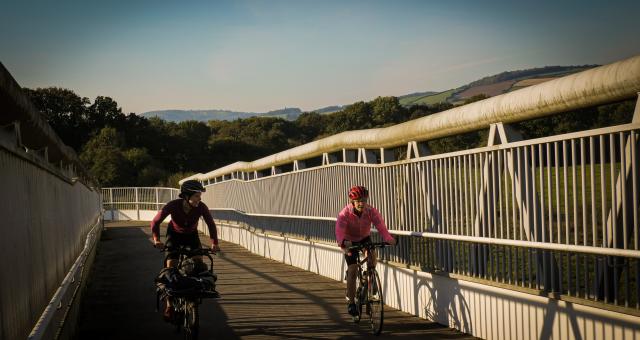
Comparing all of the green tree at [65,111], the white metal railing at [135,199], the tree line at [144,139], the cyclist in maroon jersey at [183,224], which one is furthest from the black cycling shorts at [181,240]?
the green tree at [65,111]

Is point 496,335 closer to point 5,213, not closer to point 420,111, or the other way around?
point 5,213

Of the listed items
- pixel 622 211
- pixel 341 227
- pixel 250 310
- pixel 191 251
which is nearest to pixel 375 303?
pixel 341 227

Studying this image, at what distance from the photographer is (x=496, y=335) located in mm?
9844

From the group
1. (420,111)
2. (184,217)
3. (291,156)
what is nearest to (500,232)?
(184,217)

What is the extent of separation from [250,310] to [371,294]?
2.75 meters

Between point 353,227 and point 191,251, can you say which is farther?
point 353,227

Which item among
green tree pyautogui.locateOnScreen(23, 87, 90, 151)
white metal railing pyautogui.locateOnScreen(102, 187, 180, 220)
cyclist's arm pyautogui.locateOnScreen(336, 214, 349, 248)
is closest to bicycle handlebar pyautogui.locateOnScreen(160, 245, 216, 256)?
cyclist's arm pyautogui.locateOnScreen(336, 214, 349, 248)

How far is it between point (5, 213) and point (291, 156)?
14003 mm

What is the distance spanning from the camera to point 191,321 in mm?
10000

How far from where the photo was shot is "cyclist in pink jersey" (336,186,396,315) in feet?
38.4

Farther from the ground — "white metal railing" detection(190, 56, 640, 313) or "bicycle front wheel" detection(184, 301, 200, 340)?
"white metal railing" detection(190, 56, 640, 313)

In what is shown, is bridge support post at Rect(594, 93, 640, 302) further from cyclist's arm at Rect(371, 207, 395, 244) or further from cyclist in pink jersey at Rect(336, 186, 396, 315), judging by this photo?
cyclist in pink jersey at Rect(336, 186, 396, 315)

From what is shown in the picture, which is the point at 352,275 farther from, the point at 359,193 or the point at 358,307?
the point at 359,193

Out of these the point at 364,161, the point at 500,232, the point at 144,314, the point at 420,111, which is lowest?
the point at 144,314
